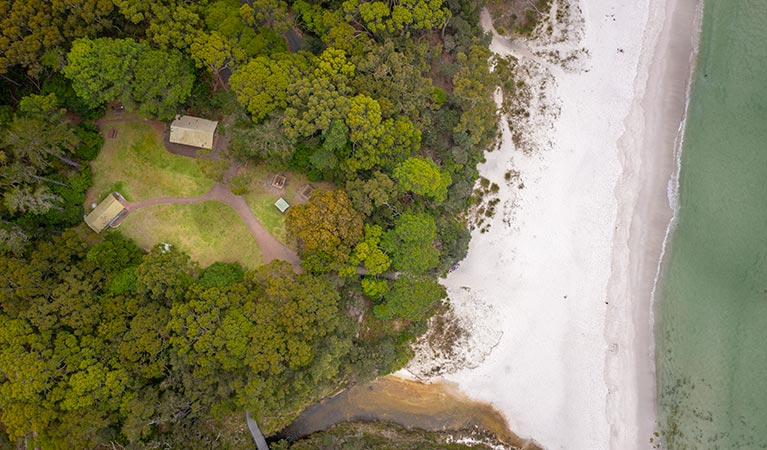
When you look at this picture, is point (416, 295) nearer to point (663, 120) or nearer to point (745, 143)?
point (663, 120)

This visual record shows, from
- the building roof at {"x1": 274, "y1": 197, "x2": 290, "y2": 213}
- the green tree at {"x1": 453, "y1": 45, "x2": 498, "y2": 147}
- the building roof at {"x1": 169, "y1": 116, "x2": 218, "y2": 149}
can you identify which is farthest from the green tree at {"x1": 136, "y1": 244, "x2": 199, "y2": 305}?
the green tree at {"x1": 453, "y1": 45, "x2": 498, "y2": 147}


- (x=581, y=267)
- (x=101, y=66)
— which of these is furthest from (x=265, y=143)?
(x=581, y=267)

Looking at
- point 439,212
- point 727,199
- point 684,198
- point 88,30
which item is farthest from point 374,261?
point 727,199

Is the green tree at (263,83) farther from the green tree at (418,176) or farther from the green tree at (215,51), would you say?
the green tree at (418,176)

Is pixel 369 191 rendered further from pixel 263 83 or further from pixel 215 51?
pixel 215 51

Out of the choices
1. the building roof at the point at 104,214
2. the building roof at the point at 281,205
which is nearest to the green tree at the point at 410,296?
the building roof at the point at 281,205

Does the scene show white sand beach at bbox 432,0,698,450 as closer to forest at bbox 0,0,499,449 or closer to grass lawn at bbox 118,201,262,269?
forest at bbox 0,0,499,449

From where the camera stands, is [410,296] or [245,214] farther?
[245,214]
